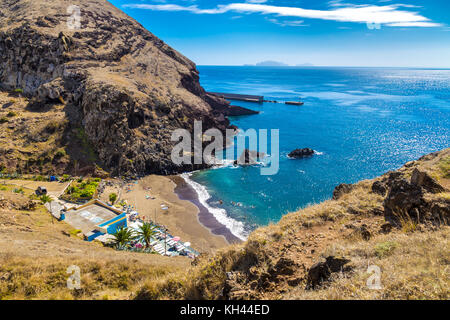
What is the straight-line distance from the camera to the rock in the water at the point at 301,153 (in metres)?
59.8

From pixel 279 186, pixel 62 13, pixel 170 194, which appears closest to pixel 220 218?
pixel 170 194

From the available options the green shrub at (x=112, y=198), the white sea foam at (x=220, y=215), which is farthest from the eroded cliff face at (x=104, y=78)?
the green shrub at (x=112, y=198)

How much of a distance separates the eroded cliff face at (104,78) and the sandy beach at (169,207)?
5327 mm

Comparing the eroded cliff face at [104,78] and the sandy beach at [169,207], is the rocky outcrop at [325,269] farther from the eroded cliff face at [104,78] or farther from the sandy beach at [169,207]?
the eroded cliff face at [104,78]

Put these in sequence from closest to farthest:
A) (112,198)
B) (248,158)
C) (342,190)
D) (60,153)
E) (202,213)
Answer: (342,190)
(112,198)
(202,213)
(60,153)
(248,158)

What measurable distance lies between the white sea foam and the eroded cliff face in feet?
27.8

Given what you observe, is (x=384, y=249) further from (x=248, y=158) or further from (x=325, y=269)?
(x=248, y=158)

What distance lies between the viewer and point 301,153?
60219 mm

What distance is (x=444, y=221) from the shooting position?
8328 mm

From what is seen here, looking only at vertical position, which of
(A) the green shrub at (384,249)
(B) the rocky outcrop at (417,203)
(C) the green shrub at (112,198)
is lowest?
(C) the green shrub at (112,198)

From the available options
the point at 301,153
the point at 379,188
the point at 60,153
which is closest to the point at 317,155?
the point at 301,153

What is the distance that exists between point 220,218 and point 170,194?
11.4 m

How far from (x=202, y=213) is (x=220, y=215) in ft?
9.26
